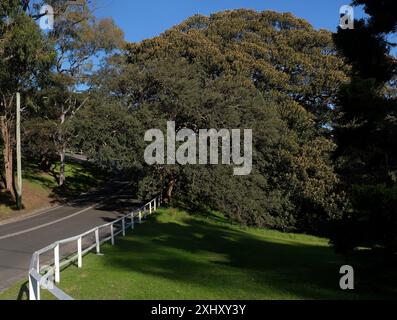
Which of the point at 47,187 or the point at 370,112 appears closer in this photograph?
the point at 370,112

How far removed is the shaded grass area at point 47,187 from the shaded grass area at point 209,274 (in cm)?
1582

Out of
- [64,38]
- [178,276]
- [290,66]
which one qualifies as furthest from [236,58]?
[178,276]

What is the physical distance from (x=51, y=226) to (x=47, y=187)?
18.8 metres

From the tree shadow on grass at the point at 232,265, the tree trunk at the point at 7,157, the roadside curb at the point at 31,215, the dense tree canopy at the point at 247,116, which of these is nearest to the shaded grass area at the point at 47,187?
the roadside curb at the point at 31,215

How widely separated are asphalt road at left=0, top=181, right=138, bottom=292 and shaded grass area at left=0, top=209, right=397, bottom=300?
1.97 meters

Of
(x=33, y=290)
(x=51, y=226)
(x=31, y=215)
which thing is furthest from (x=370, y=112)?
(x=31, y=215)

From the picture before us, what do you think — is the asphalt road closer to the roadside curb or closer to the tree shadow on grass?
the roadside curb

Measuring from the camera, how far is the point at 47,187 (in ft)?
133

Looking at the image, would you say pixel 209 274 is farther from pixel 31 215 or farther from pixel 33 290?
pixel 31 215

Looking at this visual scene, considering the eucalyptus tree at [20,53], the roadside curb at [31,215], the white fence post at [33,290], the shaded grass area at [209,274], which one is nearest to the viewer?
the white fence post at [33,290]

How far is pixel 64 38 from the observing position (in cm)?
4312

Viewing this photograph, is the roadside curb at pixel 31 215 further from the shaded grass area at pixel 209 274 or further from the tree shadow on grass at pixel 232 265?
the shaded grass area at pixel 209 274

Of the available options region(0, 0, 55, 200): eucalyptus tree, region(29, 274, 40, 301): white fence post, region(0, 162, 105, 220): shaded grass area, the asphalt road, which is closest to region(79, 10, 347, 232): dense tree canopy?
the asphalt road

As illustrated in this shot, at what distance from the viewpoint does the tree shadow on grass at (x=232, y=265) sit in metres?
10.1
